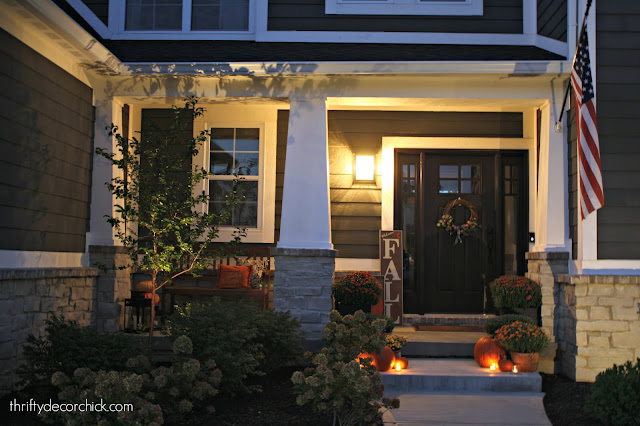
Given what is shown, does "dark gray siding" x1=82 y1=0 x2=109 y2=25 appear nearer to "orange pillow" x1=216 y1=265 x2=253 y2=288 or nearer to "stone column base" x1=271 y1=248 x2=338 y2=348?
"orange pillow" x1=216 y1=265 x2=253 y2=288

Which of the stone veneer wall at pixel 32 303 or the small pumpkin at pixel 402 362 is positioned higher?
the stone veneer wall at pixel 32 303

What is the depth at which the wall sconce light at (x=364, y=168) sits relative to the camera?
28.0 ft

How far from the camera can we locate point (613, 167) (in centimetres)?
655

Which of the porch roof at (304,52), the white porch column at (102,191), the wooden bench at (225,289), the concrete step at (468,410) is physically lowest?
the concrete step at (468,410)

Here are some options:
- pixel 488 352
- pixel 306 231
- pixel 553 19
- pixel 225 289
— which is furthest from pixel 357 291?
pixel 553 19

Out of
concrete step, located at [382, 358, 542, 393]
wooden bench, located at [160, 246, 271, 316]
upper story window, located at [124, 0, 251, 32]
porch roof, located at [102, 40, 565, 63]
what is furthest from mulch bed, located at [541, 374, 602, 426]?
upper story window, located at [124, 0, 251, 32]

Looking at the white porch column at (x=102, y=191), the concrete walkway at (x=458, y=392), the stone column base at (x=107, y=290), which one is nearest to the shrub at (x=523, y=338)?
the concrete walkway at (x=458, y=392)

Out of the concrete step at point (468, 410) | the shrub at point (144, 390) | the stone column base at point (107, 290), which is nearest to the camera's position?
the shrub at point (144, 390)

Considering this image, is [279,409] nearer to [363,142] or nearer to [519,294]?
[519,294]

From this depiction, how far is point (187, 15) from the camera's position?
8391 millimetres

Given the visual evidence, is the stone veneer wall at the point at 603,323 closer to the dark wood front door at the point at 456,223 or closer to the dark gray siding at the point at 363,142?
the dark wood front door at the point at 456,223

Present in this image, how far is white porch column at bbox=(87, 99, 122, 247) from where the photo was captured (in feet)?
24.4

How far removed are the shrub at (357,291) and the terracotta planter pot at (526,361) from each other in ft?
5.33

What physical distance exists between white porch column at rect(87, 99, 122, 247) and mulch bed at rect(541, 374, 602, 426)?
4.82m
